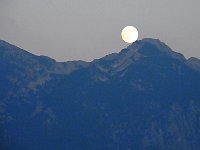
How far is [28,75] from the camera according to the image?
64875 mm

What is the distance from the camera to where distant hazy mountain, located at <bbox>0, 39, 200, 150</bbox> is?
55.8 m

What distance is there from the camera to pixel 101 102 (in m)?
61.2

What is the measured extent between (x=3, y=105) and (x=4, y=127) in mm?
4254

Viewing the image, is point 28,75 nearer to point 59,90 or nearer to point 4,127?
point 59,90

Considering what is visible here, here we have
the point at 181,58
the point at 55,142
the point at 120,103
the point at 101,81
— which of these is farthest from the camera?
the point at 181,58

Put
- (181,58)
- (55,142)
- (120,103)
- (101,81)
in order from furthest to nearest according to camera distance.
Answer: (181,58), (101,81), (120,103), (55,142)

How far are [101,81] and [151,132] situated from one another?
14.8m

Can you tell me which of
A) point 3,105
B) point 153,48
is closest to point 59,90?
point 3,105

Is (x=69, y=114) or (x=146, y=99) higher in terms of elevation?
(x=146, y=99)

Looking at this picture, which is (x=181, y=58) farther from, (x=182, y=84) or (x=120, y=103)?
(x=120, y=103)

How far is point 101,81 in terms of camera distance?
65438mm

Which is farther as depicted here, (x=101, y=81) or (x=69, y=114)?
(x=101, y=81)

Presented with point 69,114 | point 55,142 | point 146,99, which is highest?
point 146,99

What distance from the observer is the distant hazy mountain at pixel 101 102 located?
2199 inches
